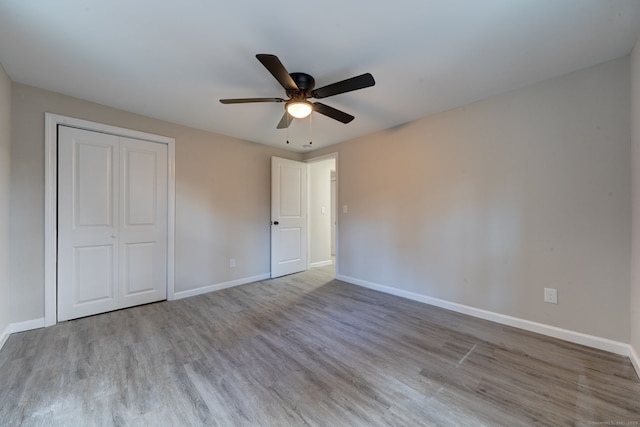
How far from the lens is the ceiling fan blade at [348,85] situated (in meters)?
1.70

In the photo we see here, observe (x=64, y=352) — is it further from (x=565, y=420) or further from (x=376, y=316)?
(x=565, y=420)

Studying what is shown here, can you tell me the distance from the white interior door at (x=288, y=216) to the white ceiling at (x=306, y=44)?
1849 millimetres

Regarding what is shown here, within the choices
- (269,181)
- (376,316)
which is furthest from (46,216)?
(376,316)

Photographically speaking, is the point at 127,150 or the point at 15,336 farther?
the point at 127,150

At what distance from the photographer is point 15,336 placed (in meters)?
2.21

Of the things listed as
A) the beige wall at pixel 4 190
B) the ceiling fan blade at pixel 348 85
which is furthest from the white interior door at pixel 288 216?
the beige wall at pixel 4 190

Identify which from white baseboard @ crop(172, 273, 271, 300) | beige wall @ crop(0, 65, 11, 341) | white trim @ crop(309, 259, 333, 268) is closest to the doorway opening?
white trim @ crop(309, 259, 333, 268)

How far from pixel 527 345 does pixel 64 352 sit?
12.3 feet

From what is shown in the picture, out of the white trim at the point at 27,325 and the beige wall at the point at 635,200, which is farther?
the white trim at the point at 27,325

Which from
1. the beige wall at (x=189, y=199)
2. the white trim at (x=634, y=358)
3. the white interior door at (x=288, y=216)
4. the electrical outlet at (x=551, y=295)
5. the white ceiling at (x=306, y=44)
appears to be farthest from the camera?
the white interior door at (x=288, y=216)

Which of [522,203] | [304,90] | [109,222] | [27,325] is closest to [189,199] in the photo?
[109,222]

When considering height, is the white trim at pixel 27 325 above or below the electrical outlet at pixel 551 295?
below

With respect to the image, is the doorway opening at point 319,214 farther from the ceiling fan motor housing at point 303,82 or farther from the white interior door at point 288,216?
the ceiling fan motor housing at point 303,82

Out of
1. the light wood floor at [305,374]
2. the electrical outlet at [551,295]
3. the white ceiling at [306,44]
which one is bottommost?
the light wood floor at [305,374]
